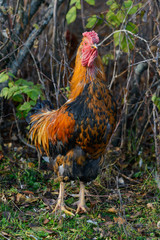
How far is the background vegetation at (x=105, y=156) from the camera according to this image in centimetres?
350

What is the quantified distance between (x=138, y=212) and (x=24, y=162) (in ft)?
6.59

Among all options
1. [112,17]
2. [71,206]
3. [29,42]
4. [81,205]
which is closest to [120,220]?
[81,205]

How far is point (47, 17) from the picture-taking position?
187 inches

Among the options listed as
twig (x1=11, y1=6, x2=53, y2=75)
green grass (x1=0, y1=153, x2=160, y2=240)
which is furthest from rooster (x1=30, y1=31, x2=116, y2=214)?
twig (x1=11, y1=6, x2=53, y2=75)

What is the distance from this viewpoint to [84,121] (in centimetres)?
327

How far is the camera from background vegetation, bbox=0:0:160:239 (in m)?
3.50

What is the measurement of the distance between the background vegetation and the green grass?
1cm

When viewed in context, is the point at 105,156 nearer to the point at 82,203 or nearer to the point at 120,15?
the point at 82,203

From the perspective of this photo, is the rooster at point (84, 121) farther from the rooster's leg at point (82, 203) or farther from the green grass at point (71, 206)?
the green grass at point (71, 206)

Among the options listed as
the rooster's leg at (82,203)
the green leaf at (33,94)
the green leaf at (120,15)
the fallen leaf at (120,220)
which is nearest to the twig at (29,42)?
the green leaf at (33,94)

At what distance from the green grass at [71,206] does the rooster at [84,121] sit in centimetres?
52

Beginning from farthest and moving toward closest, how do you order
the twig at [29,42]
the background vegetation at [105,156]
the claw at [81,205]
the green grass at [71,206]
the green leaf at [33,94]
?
the twig at [29,42], the green leaf at [33,94], the claw at [81,205], the background vegetation at [105,156], the green grass at [71,206]

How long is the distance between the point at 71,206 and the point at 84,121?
142cm

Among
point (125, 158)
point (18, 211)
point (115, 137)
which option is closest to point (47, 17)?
point (115, 137)
